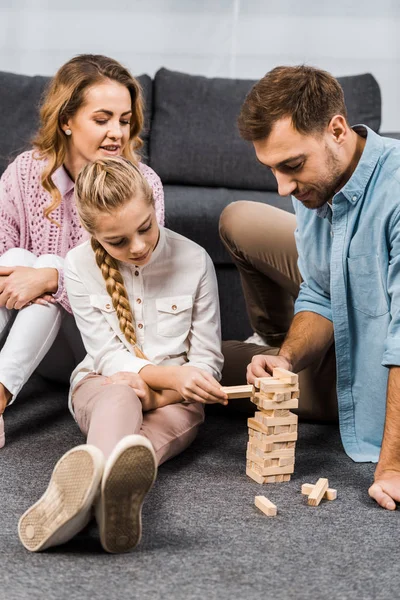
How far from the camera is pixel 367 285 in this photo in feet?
5.40

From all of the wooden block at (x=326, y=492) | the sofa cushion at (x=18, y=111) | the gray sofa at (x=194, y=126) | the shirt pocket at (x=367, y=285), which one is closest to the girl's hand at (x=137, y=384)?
the wooden block at (x=326, y=492)

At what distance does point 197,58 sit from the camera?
3545 millimetres

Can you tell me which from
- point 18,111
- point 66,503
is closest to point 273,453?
point 66,503

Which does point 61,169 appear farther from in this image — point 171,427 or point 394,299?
point 394,299

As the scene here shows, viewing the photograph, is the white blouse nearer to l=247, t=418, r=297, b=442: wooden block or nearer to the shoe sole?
l=247, t=418, r=297, b=442: wooden block

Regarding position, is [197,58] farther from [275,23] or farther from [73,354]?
[73,354]

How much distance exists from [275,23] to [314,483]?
8.24 ft

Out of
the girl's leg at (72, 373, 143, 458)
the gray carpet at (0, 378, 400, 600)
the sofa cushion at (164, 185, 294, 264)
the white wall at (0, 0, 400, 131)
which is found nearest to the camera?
the gray carpet at (0, 378, 400, 600)

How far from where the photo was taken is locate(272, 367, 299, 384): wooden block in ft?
5.00

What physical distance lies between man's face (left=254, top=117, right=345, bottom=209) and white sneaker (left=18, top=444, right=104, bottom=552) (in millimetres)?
680

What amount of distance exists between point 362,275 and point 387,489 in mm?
450

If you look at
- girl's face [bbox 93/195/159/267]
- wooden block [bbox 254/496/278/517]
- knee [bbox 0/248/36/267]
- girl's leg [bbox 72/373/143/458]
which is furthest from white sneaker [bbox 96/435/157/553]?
knee [bbox 0/248/36/267]

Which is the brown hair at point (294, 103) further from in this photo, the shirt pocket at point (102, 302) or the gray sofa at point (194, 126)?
the gray sofa at point (194, 126)

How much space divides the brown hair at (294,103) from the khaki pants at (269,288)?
53 cm
